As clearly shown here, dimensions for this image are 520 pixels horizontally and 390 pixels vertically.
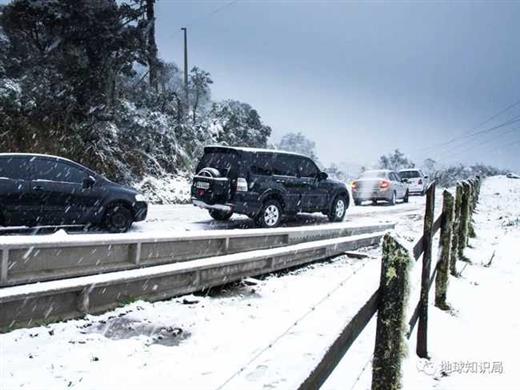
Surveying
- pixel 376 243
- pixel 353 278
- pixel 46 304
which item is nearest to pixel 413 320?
pixel 353 278

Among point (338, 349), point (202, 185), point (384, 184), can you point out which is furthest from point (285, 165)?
point (384, 184)

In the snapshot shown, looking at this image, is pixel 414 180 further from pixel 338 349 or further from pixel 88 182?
pixel 338 349

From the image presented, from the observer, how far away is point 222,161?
37.4ft

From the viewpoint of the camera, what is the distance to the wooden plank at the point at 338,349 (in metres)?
1.72

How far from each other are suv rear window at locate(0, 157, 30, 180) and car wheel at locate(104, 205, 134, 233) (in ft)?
6.08

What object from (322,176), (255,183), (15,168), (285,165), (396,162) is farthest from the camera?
(396,162)

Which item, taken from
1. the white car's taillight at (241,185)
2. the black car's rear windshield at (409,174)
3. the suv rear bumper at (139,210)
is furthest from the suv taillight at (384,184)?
the suv rear bumper at (139,210)

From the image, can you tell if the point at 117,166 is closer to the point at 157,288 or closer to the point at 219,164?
the point at 219,164

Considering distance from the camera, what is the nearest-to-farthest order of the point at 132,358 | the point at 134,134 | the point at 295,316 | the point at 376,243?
the point at 132,358 → the point at 295,316 → the point at 376,243 → the point at 134,134

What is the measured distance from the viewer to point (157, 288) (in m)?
5.87

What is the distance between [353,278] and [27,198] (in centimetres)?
753

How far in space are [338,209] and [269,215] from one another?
125 inches

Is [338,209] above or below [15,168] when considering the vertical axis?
below

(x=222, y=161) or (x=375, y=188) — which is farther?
(x=375, y=188)
